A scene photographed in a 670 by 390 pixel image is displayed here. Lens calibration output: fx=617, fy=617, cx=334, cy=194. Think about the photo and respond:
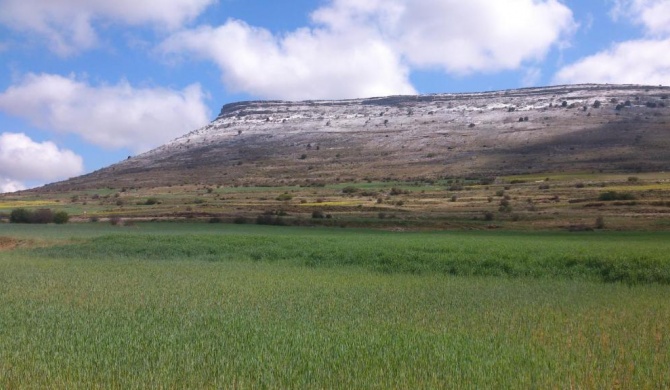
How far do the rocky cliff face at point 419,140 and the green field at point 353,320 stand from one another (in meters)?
68.5

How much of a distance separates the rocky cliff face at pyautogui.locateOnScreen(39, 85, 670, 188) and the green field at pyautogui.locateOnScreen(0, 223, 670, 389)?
68523 millimetres

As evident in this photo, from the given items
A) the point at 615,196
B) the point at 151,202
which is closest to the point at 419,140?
the point at 151,202

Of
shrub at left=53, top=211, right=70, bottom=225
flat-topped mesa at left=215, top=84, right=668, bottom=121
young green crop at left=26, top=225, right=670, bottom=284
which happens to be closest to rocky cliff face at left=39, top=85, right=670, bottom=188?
flat-topped mesa at left=215, top=84, right=668, bottom=121

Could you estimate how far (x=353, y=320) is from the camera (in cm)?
1389

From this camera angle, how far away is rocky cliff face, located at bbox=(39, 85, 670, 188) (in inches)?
3952

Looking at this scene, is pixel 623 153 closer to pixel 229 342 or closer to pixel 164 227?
pixel 164 227

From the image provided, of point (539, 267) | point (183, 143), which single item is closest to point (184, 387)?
point (539, 267)

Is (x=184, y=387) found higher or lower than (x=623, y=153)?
lower

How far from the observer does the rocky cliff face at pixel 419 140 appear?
329 ft

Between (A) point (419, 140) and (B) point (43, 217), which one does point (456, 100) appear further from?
(B) point (43, 217)

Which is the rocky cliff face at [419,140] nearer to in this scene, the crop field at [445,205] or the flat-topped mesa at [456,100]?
the flat-topped mesa at [456,100]

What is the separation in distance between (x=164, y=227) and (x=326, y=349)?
141 feet

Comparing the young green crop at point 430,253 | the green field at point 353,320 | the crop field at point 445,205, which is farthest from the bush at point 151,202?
the green field at point 353,320

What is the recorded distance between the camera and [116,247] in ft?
117
